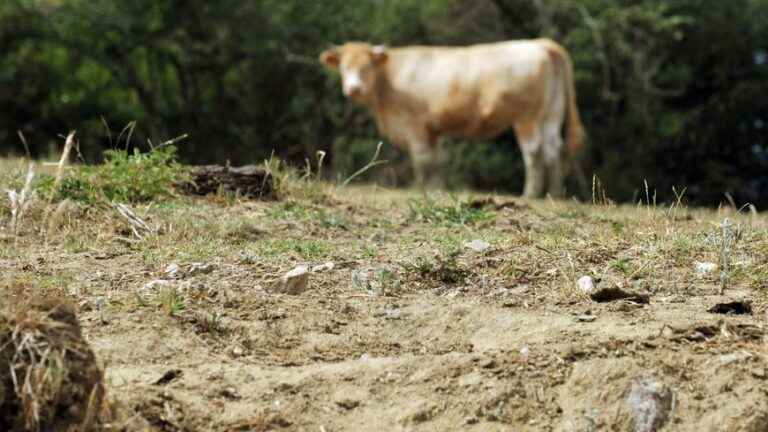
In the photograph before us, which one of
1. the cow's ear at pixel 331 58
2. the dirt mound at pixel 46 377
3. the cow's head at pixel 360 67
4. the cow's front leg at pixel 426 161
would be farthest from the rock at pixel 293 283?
the cow's ear at pixel 331 58

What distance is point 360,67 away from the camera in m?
15.5

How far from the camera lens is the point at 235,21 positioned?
61.4 ft

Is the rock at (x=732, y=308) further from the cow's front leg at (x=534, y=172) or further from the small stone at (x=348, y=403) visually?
the cow's front leg at (x=534, y=172)

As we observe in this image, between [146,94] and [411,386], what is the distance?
1479 centimetres

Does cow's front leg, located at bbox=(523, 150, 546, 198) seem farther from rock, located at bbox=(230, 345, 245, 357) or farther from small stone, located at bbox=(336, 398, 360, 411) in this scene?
small stone, located at bbox=(336, 398, 360, 411)

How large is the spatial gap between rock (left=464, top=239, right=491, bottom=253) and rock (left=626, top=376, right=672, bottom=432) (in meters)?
1.53

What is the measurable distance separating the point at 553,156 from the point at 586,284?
30.8ft

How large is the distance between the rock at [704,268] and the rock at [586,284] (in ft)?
1.76

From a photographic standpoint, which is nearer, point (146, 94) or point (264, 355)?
point (264, 355)

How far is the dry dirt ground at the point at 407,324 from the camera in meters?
4.46

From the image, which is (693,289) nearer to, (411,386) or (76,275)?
(411,386)

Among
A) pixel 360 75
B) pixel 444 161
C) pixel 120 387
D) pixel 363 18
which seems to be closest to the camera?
pixel 120 387

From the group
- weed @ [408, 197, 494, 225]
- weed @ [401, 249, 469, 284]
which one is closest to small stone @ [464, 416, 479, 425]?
weed @ [401, 249, 469, 284]

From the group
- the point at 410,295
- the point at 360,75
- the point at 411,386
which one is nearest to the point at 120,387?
the point at 411,386
